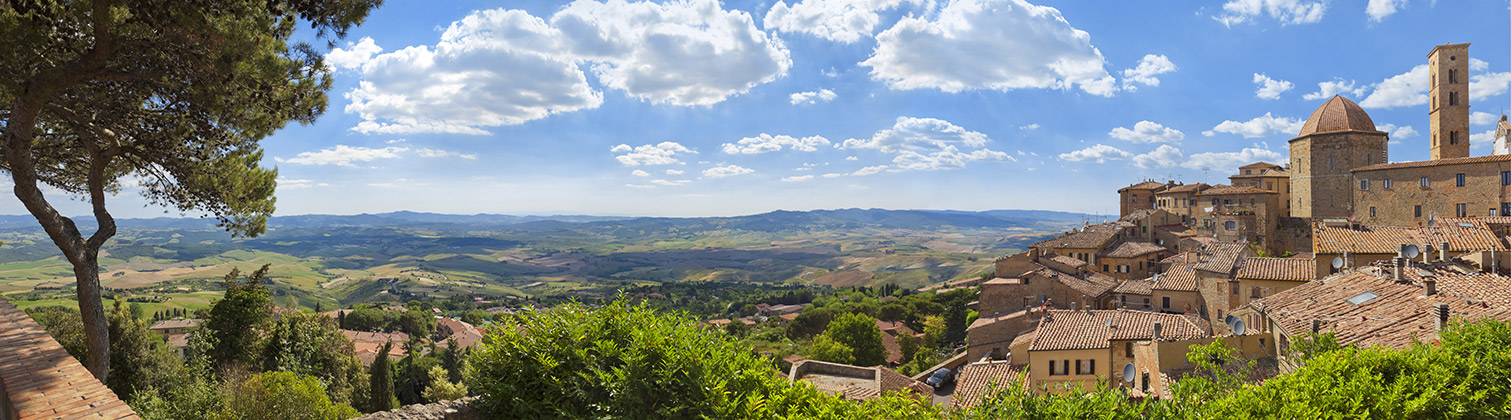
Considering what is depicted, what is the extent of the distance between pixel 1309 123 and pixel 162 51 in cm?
6554

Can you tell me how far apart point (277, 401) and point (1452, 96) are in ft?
230

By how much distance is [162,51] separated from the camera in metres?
10.3

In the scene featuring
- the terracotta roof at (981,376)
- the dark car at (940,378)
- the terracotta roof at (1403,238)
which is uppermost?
the terracotta roof at (1403,238)

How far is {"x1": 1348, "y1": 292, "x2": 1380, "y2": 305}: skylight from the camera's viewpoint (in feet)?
56.5

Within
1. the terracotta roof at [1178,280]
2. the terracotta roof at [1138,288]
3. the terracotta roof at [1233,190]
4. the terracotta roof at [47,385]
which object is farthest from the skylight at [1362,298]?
the terracotta roof at [1233,190]

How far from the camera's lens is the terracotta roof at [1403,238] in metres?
24.2

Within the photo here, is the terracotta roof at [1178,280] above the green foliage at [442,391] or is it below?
above

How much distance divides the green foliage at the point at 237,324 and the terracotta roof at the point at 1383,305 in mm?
30938

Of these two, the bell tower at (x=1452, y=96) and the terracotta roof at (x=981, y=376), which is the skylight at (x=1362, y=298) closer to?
the terracotta roof at (x=981, y=376)

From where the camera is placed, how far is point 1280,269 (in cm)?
2873

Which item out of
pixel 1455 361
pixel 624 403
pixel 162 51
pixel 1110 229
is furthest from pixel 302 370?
pixel 1110 229

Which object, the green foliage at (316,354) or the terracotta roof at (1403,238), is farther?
the green foliage at (316,354)

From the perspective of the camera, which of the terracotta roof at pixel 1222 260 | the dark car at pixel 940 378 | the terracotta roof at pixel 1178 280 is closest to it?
the terracotta roof at pixel 1222 260

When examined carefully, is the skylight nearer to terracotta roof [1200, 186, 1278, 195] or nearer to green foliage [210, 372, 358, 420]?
green foliage [210, 372, 358, 420]
